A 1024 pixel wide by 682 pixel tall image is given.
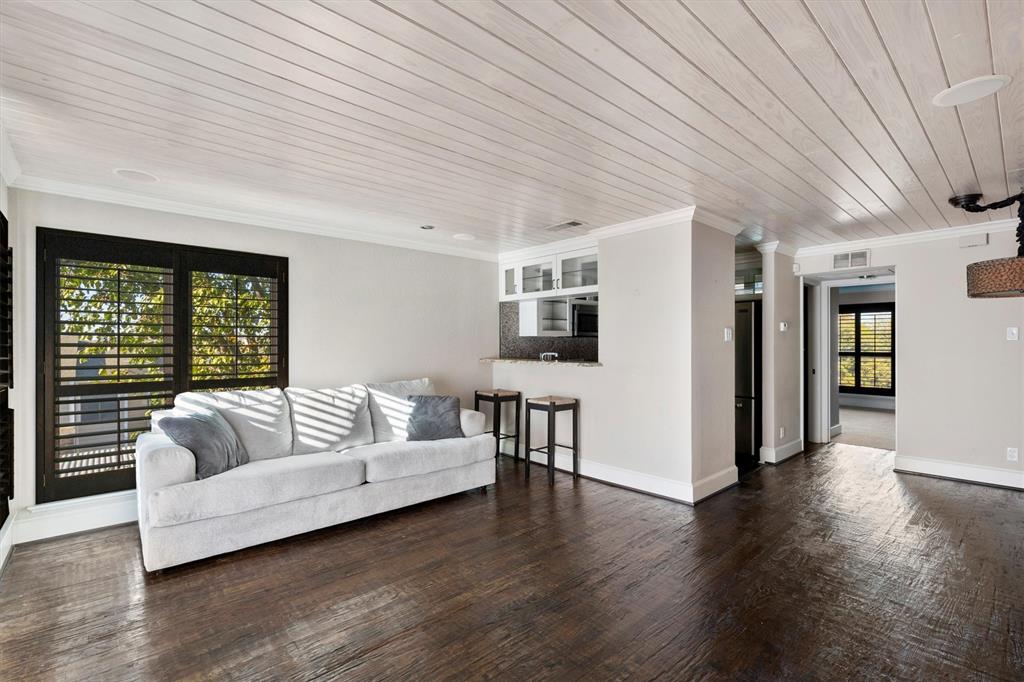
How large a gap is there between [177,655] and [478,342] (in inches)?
160

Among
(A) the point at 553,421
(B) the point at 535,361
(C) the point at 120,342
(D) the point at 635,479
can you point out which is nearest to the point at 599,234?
(B) the point at 535,361

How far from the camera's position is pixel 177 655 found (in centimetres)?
212

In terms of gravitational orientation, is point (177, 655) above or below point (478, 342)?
below

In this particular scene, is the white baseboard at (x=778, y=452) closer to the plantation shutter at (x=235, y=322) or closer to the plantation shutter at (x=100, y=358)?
the plantation shutter at (x=235, y=322)

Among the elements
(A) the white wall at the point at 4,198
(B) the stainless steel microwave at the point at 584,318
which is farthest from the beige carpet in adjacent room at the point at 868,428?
(A) the white wall at the point at 4,198

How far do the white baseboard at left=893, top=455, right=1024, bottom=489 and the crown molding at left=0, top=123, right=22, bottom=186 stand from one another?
Answer: 7.10 meters

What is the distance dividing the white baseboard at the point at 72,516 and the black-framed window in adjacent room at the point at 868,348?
36.7ft

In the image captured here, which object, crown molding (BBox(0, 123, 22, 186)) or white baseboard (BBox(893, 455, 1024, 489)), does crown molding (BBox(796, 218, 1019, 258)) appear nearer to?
white baseboard (BBox(893, 455, 1024, 489))

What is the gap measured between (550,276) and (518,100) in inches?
130

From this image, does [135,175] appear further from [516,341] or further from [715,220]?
[715,220]

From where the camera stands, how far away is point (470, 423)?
4.46m

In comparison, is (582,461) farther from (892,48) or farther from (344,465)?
(892,48)

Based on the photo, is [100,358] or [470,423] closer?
[100,358]

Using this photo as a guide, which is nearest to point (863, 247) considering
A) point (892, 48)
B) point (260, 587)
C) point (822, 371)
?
point (822, 371)
